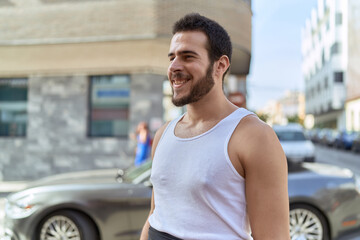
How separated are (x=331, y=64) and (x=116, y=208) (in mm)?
44194

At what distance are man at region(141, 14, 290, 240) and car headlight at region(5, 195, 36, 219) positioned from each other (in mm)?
3115

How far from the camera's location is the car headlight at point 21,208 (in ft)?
13.4

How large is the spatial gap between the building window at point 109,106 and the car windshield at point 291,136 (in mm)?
6393

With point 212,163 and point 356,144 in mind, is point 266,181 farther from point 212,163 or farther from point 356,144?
point 356,144

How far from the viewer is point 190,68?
1348mm

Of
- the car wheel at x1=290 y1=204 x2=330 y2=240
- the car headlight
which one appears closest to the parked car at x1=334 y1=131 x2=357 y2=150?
the car wheel at x1=290 y1=204 x2=330 y2=240

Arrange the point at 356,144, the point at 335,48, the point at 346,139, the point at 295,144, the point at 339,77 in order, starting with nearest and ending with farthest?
the point at 295,144 → the point at 356,144 → the point at 346,139 → the point at 335,48 → the point at 339,77

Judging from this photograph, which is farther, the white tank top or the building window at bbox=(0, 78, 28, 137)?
the building window at bbox=(0, 78, 28, 137)

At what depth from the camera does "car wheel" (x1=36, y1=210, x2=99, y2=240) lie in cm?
408

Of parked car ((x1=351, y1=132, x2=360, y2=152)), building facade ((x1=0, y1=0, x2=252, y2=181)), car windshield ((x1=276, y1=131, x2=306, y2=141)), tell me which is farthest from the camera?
parked car ((x1=351, y1=132, x2=360, y2=152))

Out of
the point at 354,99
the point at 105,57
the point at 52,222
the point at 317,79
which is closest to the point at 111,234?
the point at 52,222

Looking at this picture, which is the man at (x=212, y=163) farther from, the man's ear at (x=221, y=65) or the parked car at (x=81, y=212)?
the parked car at (x=81, y=212)

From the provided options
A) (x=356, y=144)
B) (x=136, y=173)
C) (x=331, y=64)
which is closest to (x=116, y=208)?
(x=136, y=173)

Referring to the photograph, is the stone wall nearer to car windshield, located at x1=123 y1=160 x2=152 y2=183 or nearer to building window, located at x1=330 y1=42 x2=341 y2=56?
car windshield, located at x1=123 y1=160 x2=152 y2=183
